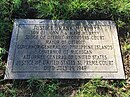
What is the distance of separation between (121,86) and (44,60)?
88 centimetres

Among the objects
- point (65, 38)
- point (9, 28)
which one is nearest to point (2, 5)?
point (9, 28)

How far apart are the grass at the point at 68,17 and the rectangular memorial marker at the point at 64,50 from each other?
9 cm

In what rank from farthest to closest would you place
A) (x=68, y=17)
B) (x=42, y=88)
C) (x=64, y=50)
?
(x=68, y=17) → (x=64, y=50) → (x=42, y=88)

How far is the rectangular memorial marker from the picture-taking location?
2.71m

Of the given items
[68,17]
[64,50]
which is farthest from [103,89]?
[68,17]

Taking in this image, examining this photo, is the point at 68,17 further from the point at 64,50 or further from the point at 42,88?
the point at 42,88

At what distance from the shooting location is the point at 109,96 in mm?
2643

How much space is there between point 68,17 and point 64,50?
0.55 m

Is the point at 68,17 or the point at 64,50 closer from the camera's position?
the point at 64,50

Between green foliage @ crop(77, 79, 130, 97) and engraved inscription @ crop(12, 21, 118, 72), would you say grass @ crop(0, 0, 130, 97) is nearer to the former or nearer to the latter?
green foliage @ crop(77, 79, 130, 97)

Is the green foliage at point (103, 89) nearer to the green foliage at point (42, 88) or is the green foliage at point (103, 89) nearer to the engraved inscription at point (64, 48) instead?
the engraved inscription at point (64, 48)

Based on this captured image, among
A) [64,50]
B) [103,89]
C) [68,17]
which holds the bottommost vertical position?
[103,89]

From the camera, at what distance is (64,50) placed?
2.85 meters

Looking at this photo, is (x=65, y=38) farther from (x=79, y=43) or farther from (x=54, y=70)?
(x=54, y=70)
